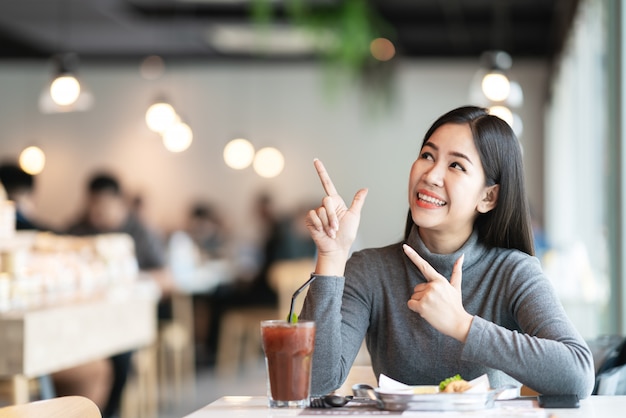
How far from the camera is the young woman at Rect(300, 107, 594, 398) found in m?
1.64

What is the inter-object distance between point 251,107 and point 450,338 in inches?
396

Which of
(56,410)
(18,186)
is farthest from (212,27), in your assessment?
(56,410)

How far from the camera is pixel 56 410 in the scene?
172 cm

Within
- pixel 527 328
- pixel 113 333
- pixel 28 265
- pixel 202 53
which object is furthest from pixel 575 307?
pixel 202 53

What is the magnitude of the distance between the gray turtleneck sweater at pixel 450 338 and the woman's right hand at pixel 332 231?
0.03 meters

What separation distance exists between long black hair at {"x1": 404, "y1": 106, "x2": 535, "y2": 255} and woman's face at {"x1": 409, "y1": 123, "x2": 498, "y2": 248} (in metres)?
0.02

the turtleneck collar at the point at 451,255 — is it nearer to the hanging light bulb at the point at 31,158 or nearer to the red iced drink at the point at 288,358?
the red iced drink at the point at 288,358

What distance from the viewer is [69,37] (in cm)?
1096

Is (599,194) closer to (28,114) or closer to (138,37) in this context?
(138,37)

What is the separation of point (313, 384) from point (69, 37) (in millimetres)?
9829

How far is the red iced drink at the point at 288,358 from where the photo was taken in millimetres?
1535

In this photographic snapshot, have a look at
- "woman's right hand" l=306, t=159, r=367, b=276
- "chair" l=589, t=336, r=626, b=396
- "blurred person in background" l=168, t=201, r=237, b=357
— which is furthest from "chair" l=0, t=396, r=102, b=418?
"blurred person in background" l=168, t=201, r=237, b=357

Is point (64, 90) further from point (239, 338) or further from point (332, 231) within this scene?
point (332, 231)

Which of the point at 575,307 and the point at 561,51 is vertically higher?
the point at 561,51
